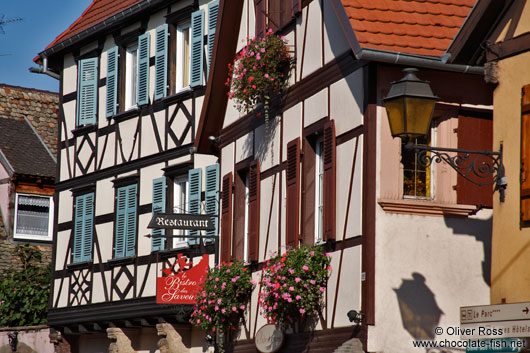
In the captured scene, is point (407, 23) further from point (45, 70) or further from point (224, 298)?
point (45, 70)

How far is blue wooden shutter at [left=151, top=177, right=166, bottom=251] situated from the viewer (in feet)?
68.2

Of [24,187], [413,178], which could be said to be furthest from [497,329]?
[24,187]

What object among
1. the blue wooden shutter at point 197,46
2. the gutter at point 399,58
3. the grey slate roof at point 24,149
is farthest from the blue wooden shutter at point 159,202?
the grey slate roof at point 24,149

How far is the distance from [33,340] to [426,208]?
13.4 meters

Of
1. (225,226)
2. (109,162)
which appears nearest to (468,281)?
(225,226)

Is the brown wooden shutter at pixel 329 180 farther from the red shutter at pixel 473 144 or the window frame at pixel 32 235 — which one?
the window frame at pixel 32 235

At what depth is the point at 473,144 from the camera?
46.5ft

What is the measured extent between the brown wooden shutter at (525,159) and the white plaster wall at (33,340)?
596 inches

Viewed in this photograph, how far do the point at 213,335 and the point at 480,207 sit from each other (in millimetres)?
5991

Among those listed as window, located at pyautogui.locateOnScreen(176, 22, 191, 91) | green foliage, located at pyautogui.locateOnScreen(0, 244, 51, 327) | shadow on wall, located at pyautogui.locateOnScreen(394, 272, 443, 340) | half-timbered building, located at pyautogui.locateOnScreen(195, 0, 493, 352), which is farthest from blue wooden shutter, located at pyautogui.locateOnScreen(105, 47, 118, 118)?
shadow on wall, located at pyautogui.locateOnScreen(394, 272, 443, 340)

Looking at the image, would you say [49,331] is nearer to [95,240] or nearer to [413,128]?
[95,240]

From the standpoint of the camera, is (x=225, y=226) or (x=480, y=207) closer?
(x=480, y=207)

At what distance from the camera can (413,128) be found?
1040cm

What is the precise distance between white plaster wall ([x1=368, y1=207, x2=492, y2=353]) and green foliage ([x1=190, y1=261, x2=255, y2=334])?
375 centimetres
